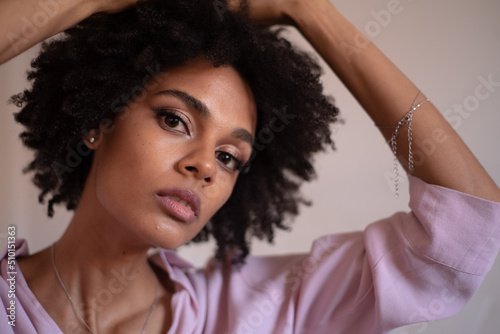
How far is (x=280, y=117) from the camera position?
1.53 metres

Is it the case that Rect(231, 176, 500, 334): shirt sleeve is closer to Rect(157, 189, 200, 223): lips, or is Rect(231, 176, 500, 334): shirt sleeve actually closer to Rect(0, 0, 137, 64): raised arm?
Rect(157, 189, 200, 223): lips

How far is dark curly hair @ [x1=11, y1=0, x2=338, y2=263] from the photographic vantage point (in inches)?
50.4

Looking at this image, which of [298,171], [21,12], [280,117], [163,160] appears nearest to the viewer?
[21,12]

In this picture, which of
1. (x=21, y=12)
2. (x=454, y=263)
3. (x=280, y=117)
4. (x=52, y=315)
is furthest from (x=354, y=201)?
(x=21, y=12)

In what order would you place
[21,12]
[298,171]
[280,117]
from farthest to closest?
[298,171] → [280,117] → [21,12]

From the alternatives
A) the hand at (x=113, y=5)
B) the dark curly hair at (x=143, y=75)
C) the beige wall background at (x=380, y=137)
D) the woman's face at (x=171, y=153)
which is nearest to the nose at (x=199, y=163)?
the woman's face at (x=171, y=153)

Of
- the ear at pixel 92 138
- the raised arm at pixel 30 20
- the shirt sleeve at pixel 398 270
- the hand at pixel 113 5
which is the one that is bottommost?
the shirt sleeve at pixel 398 270

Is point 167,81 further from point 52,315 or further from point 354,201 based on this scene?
point 354,201

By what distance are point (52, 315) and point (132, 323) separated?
8.3 inches

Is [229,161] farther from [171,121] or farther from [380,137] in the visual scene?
[380,137]

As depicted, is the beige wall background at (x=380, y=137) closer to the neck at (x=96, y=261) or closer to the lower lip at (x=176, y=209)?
the neck at (x=96, y=261)

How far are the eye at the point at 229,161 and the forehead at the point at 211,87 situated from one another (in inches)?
3.7

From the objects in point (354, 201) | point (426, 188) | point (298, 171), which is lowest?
point (354, 201)

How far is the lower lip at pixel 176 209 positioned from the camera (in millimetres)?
1198
